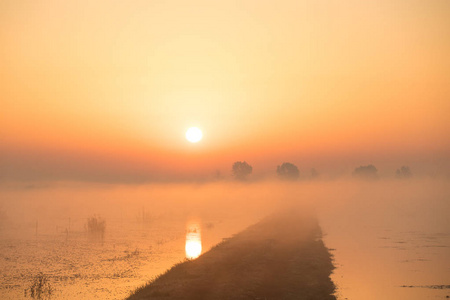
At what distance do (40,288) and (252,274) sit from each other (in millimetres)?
21168

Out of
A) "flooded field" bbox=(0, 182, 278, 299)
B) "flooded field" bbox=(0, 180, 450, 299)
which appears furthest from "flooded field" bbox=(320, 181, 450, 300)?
"flooded field" bbox=(0, 182, 278, 299)

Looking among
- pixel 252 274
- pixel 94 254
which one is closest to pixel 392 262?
pixel 252 274

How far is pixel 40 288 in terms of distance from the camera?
128 ft

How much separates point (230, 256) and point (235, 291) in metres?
16.9

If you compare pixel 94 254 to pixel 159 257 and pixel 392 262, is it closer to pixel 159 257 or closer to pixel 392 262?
pixel 159 257

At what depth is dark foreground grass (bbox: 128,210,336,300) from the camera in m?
35.7

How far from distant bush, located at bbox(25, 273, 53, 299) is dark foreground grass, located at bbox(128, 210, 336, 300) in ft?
28.4

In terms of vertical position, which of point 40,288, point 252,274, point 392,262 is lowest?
point 40,288

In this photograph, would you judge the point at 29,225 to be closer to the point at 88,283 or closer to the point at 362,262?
the point at 88,283

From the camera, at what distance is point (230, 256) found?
5297 cm

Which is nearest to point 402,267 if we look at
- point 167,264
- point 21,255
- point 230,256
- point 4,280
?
point 230,256

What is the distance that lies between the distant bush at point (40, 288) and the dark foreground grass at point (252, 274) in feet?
28.4

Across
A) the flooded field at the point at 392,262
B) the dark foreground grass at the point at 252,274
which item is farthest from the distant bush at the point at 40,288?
the flooded field at the point at 392,262

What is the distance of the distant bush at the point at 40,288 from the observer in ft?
121
